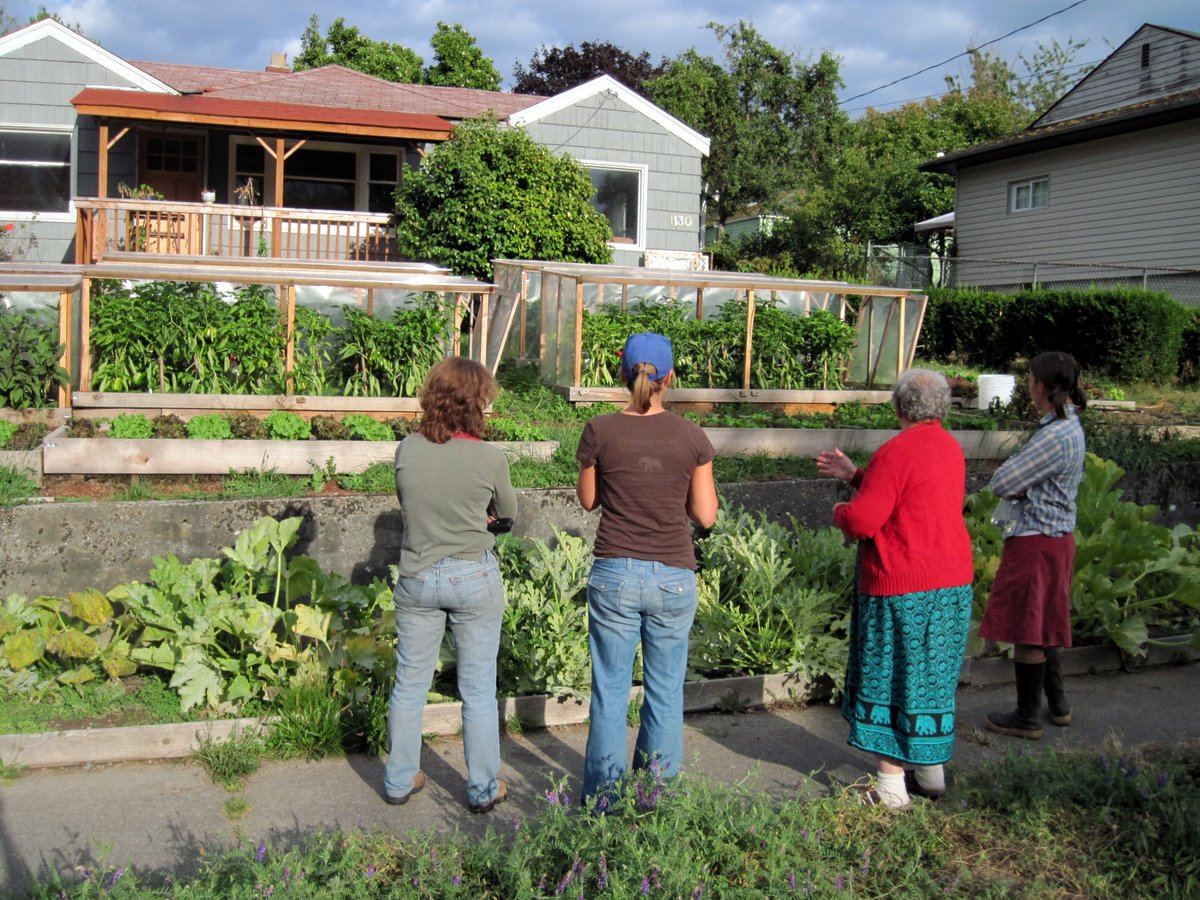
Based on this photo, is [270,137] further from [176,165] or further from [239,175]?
[176,165]

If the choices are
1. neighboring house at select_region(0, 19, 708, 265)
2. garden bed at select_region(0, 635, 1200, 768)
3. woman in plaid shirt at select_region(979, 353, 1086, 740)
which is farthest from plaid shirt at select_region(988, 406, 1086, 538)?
neighboring house at select_region(0, 19, 708, 265)

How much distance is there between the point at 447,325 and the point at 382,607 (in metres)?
4.22

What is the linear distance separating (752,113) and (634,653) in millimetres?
36756

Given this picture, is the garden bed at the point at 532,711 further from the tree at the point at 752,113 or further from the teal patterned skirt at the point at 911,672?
the tree at the point at 752,113

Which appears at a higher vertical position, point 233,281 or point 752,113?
Result: point 752,113

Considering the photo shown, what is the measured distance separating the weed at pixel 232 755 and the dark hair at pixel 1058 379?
3.87 meters

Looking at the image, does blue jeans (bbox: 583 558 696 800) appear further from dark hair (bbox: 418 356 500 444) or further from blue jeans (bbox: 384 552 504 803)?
dark hair (bbox: 418 356 500 444)

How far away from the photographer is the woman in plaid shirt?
5.21 m

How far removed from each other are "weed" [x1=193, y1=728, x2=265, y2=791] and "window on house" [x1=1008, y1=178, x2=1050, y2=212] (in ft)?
74.3

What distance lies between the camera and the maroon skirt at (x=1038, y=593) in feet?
17.4

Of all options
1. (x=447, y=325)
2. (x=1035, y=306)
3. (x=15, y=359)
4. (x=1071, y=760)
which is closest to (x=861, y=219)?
(x=1035, y=306)

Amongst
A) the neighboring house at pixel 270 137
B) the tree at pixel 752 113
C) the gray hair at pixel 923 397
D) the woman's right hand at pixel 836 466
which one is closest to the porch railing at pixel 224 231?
the neighboring house at pixel 270 137

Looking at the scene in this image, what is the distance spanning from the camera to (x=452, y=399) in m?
4.41

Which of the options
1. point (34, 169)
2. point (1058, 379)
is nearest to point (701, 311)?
point (1058, 379)
